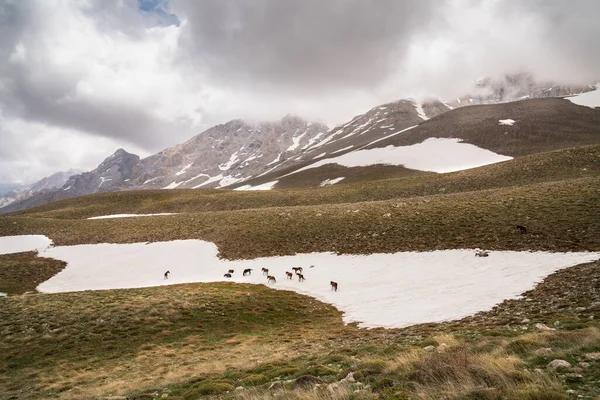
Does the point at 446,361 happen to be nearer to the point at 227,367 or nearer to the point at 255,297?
the point at 227,367

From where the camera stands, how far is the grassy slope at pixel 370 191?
164 ft

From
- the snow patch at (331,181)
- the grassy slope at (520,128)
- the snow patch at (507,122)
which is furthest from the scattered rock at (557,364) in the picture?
the snow patch at (507,122)

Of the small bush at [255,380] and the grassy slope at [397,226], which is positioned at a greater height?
the grassy slope at [397,226]

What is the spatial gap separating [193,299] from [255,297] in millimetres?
4616

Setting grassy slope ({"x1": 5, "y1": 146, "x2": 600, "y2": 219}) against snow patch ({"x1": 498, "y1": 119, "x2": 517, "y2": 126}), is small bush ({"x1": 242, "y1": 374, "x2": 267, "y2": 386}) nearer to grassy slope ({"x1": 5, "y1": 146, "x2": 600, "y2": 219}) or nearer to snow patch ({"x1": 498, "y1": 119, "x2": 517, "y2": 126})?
grassy slope ({"x1": 5, "y1": 146, "x2": 600, "y2": 219})

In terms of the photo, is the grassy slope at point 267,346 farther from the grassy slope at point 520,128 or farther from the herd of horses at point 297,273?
the grassy slope at point 520,128

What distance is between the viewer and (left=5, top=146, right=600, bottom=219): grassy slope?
49969 millimetres

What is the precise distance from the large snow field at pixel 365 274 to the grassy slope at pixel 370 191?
1156 inches

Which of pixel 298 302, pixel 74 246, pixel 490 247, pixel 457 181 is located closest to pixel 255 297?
pixel 298 302

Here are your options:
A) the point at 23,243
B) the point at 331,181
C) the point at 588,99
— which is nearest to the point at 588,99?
the point at 588,99

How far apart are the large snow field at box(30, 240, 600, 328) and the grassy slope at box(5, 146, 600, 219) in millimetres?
29355

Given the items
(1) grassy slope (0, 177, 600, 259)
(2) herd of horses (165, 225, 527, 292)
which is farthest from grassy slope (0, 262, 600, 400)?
(1) grassy slope (0, 177, 600, 259)

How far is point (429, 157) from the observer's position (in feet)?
341

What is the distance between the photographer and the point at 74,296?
2389 centimetres
